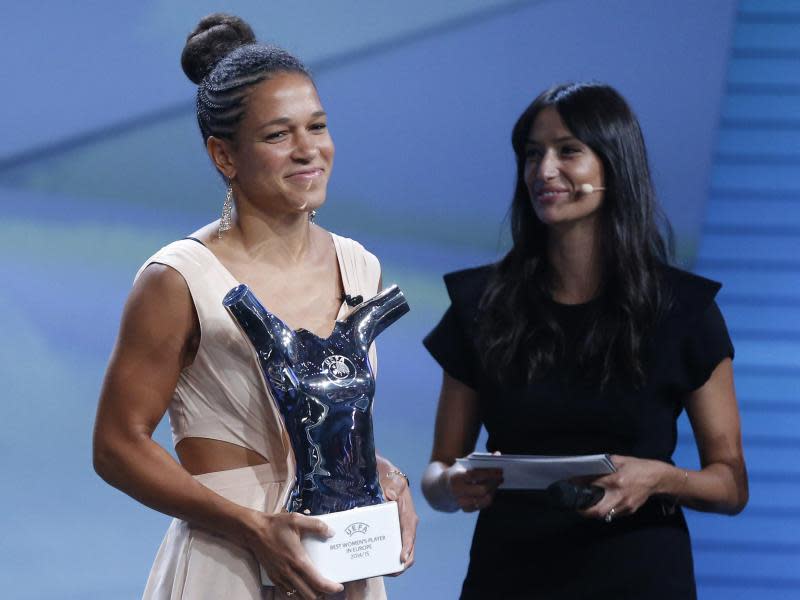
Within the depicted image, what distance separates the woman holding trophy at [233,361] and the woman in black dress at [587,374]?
1.83ft

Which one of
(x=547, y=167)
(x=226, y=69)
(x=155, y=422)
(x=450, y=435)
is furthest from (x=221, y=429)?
(x=547, y=167)

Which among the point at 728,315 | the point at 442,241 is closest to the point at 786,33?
the point at 728,315

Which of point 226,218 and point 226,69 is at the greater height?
point 226,69

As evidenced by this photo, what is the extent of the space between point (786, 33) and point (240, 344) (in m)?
2.71

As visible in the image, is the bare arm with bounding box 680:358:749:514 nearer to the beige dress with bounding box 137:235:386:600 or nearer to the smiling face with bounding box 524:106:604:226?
the smiling face with bounding box 524:106:604:226

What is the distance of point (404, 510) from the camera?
1.74 metres

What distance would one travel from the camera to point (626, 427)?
2305mm

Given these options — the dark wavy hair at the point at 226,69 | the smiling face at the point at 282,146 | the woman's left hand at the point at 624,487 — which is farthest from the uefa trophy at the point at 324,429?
the woman's left hand at the point at 624,487

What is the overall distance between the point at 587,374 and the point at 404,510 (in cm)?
71

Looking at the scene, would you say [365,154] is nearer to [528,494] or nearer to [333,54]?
[333,54]

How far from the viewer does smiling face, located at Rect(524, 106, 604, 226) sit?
7.83 feet

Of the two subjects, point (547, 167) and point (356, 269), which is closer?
point (356, 269)

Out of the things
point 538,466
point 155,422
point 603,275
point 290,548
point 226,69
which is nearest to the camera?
point 290,548

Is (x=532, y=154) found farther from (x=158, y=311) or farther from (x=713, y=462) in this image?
(x=158, y=311)
